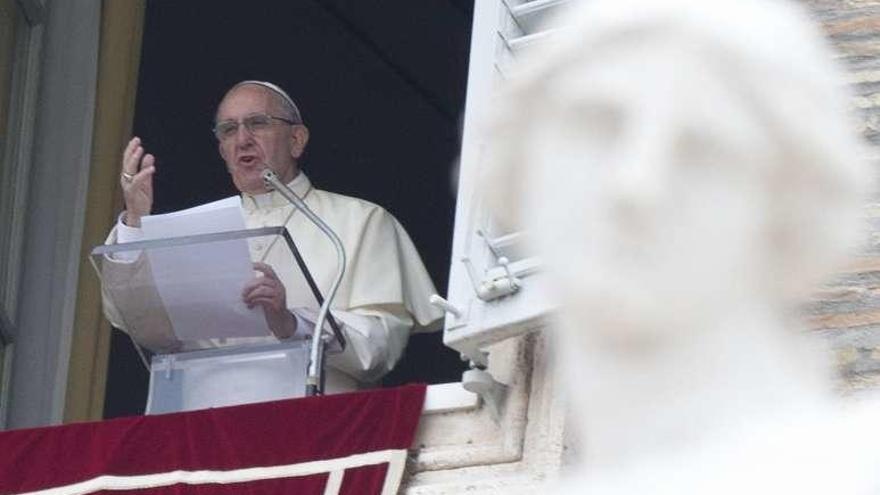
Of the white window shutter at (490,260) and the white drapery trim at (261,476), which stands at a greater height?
the white window shutter at (490,260)

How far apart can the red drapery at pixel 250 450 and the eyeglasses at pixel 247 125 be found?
837 mm

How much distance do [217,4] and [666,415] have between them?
7.62 metres

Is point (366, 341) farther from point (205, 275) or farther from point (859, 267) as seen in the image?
point (859, 267)

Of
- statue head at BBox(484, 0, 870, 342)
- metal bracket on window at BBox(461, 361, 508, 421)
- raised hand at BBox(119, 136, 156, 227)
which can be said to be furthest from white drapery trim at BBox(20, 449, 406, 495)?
statue head at BBox(484, 0, 870, 342)

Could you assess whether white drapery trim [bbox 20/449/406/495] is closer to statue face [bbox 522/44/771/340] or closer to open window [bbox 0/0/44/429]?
open window [bbox 0/0/44/429]

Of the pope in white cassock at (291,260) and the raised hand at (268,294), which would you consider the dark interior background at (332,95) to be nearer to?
the pope in white cassock at (291,260)

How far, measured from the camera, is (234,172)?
6.64m

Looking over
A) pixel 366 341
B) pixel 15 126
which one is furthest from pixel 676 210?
pixel 15 126

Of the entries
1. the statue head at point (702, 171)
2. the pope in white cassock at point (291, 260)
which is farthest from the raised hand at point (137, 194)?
the statue head at point (702, 171)

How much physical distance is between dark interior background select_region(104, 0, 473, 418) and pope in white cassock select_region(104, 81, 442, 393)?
2.10 m

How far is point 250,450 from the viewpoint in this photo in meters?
5.81

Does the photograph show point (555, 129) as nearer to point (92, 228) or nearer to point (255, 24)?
point (92, 228)

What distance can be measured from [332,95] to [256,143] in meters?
2.70

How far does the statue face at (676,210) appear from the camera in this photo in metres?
1.72
